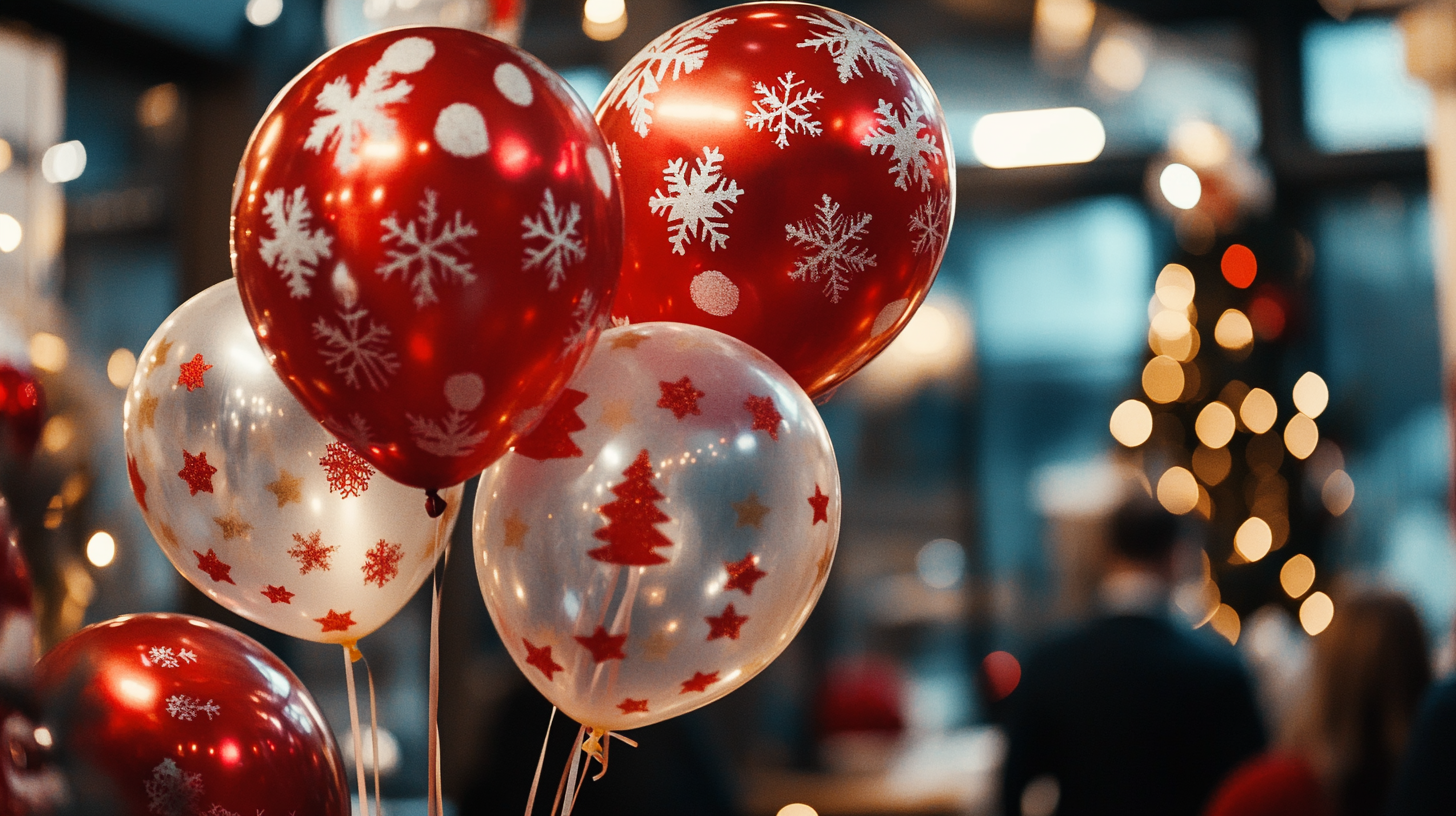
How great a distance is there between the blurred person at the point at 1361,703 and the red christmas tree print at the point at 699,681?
182 cm

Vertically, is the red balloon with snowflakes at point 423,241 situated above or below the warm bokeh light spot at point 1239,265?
above

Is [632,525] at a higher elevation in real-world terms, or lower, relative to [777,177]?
lower

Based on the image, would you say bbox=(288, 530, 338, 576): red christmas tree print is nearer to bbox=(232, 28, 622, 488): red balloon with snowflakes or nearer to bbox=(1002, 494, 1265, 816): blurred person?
bbox=(232, 28, 622, 488): red balloon with snowflakes

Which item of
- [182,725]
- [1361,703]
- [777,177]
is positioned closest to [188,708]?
[182,725]

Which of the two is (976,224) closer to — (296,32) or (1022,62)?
(1022,62)

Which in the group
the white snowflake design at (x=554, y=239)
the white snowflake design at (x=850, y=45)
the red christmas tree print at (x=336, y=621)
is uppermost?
the white snowflake design at (x=850, y=45)

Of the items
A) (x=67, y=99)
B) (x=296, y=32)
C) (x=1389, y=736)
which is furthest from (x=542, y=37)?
(x=1389, y=736)

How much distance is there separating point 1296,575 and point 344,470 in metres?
4.72

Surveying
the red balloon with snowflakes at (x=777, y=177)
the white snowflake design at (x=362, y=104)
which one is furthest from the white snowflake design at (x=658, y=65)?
the white snowflake design at (x=362, y=104)

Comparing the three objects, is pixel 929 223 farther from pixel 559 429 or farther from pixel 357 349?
pixel 357 349

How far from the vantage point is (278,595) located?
1.03 m

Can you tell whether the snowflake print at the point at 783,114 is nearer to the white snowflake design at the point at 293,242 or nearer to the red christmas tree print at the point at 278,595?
the white snowflake design at the point at 293,242

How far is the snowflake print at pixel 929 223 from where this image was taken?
41.8 inches

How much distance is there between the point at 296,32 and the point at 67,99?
0.71 metres
